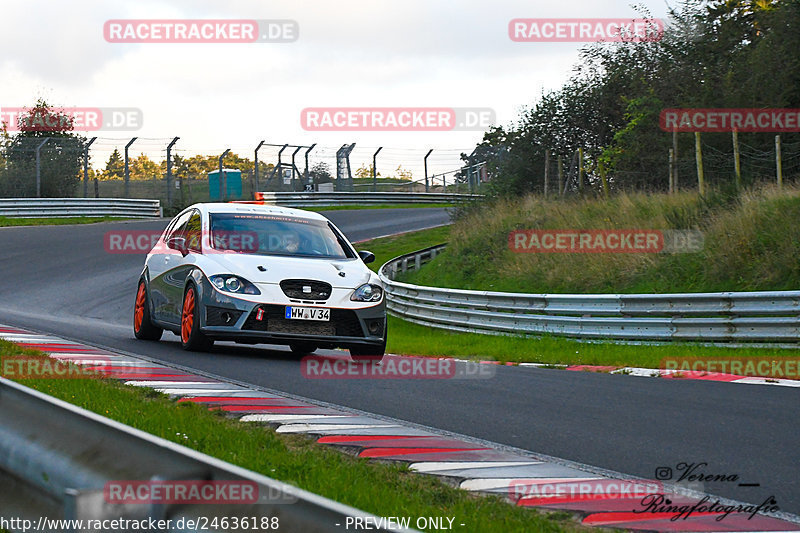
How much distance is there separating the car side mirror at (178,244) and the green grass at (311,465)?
13.5 ft

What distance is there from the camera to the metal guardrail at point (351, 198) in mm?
43250

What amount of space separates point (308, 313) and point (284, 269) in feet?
1.85

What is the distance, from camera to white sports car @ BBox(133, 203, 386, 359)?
10.6 metres

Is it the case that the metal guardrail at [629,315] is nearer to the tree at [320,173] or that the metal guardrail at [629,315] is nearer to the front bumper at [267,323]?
the front bumper at [267,323]

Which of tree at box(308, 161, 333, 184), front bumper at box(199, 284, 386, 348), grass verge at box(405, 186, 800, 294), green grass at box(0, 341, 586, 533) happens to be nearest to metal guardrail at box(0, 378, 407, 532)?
green grass at box(0, 341, 586, 533)

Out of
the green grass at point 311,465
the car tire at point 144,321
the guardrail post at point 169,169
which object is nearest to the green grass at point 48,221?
the guardrail post at point 169,169

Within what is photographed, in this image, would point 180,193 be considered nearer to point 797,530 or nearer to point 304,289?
point 304,289

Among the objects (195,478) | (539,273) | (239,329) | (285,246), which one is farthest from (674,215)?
(195,478)

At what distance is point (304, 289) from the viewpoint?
10.8m

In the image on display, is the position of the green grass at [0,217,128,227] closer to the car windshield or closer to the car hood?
the car windshield

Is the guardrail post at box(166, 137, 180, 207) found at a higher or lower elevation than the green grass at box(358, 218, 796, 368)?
higher

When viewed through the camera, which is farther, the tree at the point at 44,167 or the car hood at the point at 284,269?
the tree at the point at 44,167

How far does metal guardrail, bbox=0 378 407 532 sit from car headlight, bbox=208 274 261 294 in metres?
6.65

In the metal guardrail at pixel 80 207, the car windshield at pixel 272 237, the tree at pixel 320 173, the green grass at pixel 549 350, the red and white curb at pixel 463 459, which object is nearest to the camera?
the red and white curb at pixel 463 459
